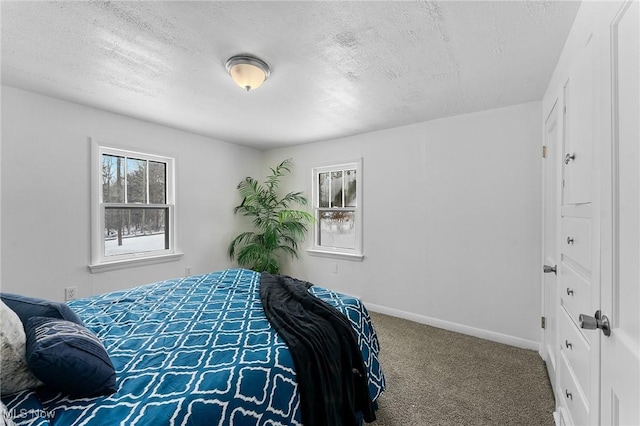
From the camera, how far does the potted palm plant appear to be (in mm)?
4199

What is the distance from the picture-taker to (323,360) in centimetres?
137

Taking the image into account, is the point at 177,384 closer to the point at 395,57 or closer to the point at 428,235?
the point at 395,57

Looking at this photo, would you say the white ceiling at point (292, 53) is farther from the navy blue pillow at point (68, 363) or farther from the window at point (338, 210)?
the navy blue pillow at point (68, 363)

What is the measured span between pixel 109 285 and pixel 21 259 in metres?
0.76

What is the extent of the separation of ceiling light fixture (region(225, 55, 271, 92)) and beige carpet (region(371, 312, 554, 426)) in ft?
7.85

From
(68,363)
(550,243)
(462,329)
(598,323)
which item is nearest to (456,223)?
(550,243)

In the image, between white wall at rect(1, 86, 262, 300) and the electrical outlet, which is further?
the electrical outlet

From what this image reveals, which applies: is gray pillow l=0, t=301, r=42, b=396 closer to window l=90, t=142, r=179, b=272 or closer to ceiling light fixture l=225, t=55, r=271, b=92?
ceiling light fixture l=225, t=55, r=271, b=92

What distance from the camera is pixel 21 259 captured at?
2.51 metres

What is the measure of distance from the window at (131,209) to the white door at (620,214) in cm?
382

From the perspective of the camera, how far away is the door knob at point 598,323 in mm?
895

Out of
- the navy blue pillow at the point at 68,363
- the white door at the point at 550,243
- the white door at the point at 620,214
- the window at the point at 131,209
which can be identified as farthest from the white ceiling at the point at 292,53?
the navy blue pillow at the point at 68,363

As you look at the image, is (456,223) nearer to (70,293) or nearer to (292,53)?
(292,53)

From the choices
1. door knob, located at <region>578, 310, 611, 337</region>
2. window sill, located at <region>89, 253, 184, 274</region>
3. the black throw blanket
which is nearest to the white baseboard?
the black throw blanket
